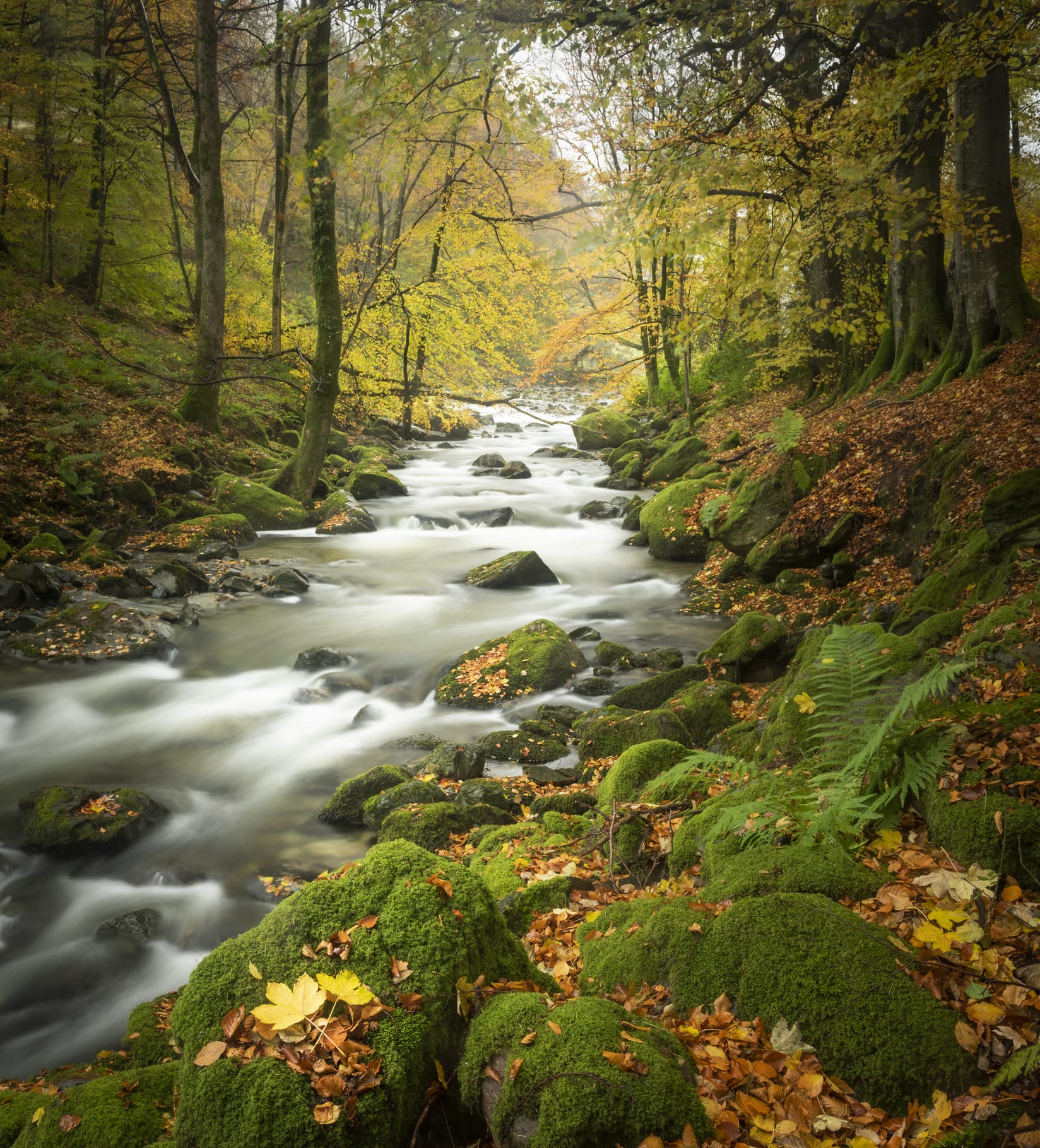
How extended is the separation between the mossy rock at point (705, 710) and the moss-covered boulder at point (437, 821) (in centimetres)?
187

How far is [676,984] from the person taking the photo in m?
2.46

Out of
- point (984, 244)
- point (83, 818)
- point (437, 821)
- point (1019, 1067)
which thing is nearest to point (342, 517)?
point (83, 818)

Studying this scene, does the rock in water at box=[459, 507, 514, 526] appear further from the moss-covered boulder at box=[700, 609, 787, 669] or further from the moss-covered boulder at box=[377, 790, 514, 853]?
the moss-covered boulder at box=[377, 790, 514, 853]

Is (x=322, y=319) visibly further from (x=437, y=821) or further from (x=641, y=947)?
(x=641, y=947)

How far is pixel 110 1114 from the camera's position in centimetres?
251

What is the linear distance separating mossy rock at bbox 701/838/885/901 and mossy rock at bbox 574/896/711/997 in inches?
8.1

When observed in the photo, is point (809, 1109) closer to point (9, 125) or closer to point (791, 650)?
point (791, 650)

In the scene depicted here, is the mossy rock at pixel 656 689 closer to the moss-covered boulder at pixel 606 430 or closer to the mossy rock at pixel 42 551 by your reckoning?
the mossy rock at pixel 42 551

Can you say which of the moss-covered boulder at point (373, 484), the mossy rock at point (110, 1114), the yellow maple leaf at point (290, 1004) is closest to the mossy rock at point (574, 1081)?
the yellow maple leaf at point (290, 1004)

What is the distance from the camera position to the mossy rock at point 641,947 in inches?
101

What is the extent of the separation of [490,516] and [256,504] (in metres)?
5.70

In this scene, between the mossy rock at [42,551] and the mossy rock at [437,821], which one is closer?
the mossy rock at [437,821]

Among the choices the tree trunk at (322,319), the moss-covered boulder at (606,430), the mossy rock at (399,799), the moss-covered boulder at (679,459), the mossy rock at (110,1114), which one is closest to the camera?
the mossy rock at (110,1114)

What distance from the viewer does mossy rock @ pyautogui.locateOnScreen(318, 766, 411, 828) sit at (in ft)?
20.8
